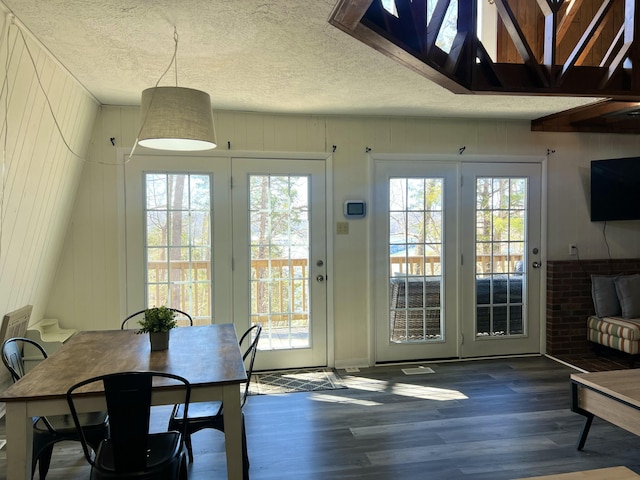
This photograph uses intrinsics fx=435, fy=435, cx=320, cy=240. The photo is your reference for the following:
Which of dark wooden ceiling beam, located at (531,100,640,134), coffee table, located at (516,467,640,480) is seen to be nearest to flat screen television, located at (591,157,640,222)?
dark wooden ceiling beam, located at (531,100,640,134)

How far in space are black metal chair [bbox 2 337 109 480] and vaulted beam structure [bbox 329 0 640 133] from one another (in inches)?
90.3

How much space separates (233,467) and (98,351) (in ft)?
3.31

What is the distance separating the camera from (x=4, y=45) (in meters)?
2.17

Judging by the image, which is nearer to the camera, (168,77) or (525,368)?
(168,77)

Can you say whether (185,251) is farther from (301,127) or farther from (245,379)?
(245,379)

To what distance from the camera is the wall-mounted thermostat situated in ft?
13.7

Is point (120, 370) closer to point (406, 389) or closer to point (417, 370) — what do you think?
point (406, 389)

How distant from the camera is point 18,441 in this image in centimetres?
176

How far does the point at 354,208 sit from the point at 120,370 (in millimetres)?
2661

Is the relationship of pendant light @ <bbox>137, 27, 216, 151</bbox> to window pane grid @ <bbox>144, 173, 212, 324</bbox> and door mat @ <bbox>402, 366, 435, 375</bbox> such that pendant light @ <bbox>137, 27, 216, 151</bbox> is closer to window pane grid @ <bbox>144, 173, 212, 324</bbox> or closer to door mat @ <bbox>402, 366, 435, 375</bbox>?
window pane grid @ <bbox>144, 173, 212, 324</bbox>

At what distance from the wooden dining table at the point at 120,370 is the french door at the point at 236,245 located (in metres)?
1.34

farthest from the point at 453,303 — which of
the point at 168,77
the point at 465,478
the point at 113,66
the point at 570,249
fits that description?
the point at 113,66

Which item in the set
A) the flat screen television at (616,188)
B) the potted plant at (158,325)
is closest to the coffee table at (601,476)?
the potted plant at (158,325)

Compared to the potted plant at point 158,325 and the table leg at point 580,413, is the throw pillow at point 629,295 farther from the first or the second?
the potted plant at point 158,325
